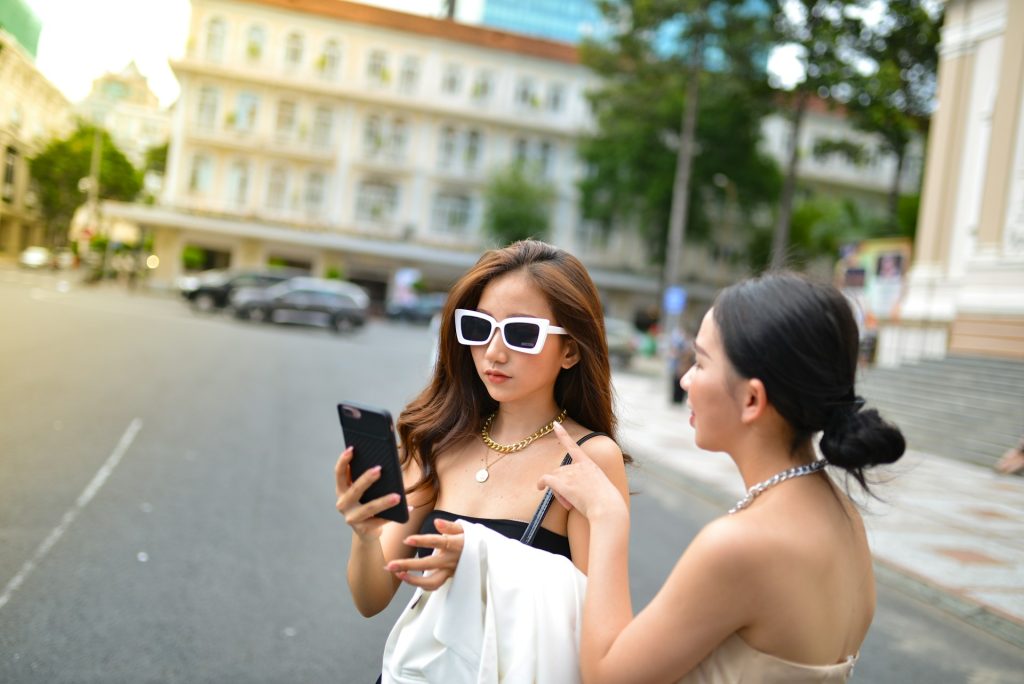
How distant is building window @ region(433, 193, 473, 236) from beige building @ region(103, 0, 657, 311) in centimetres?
7

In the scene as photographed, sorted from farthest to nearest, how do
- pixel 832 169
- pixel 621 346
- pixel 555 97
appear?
pixel 832 169 → pixel 555 97 → pixel 621 346

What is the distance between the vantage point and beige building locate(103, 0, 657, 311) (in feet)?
148

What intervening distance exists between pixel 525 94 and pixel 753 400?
157 ft

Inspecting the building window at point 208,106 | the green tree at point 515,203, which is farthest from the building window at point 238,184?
the green tree at point 515,203

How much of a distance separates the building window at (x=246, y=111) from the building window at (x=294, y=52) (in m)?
2.49

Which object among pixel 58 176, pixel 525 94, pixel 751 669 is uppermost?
pixel 525 94

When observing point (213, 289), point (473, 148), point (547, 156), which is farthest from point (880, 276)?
point (473, 148)

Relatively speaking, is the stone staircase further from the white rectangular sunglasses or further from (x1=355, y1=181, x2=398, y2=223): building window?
(x1=355, y1=181, x2=398, y2=223): building window

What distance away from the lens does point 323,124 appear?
46.2 m

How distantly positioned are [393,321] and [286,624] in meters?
38.0

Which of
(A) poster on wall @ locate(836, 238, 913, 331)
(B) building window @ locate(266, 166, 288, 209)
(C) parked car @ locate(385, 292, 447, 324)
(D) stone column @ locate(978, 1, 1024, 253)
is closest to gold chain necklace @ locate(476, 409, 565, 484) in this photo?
(D) stone column @ locate(978, 1, 1024, 253)

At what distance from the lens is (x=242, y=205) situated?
4584cm

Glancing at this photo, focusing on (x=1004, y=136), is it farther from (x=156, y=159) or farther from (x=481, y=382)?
(x=156, y=159)

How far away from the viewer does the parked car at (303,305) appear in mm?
26984
